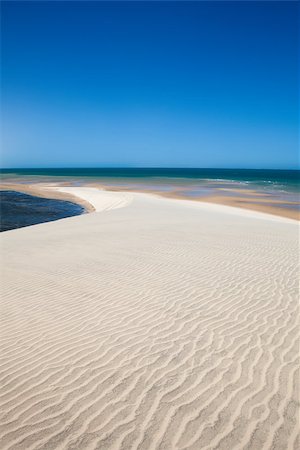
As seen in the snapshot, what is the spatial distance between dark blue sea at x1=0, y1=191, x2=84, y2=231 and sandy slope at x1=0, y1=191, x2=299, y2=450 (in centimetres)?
1322

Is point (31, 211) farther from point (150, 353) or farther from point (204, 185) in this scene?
point (204, 185)

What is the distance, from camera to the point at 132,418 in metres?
3.70

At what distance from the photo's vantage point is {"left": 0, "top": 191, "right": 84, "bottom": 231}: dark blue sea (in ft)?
75.1

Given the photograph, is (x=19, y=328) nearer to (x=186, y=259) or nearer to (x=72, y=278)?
(x=72, y=278)

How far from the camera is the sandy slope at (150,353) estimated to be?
3564 millimetres

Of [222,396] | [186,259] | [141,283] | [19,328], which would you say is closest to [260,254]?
[186,259]

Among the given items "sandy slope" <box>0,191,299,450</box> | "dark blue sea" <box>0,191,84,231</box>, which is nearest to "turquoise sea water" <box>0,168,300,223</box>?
"dark blue sea" <box>0,191,84,231</box>

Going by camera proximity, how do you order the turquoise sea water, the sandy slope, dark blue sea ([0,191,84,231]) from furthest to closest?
the turquoise sea water → dark blue sea ([0,191,84,231]) → the sandy slope

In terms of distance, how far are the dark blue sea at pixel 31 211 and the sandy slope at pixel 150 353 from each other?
13225mm

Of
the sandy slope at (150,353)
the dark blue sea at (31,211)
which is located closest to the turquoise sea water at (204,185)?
the dark blue sea at (31,211)

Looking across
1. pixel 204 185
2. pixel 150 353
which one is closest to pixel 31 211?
pixel 150 353

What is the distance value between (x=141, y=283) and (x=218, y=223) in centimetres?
1154

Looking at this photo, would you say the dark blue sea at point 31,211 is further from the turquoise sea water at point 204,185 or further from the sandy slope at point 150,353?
the turquoise sea water at point 204,185

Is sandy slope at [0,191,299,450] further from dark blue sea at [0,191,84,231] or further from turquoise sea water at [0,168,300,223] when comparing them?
turquoise sea water at [0,168,300,223]
